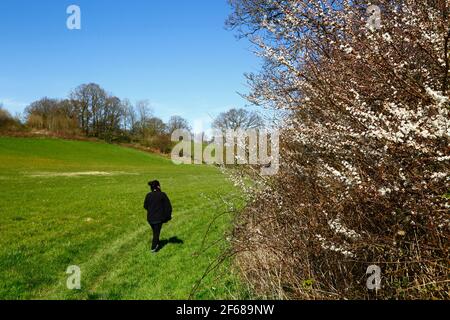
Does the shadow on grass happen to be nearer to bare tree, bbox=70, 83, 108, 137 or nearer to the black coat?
the black coat

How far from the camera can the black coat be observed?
9336mm

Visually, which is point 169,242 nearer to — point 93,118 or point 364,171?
point 364,171

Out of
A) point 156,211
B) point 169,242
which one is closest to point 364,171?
point 156,211

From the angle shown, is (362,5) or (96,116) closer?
(362,5)

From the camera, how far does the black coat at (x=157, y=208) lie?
30.6 ft

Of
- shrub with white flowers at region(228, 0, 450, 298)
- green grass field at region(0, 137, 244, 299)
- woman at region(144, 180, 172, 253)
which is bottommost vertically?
green grass field at region(0, 137, 244, 299)

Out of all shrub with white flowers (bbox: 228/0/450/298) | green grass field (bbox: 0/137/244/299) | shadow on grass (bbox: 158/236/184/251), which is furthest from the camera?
shadow on grass (bbox: 158/236/184/251)

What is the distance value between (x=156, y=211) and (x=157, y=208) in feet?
0.25

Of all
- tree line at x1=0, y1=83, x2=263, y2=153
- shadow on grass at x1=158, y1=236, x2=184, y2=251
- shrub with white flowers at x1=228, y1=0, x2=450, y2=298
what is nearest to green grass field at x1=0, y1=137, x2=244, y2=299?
shadow on grass at x1=158, y1=236, x2=184, y2=251

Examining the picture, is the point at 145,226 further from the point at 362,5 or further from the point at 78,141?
the point at 78,141

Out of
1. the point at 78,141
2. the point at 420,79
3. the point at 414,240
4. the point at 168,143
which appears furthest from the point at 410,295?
the point at 78,141

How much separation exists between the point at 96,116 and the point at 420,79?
300 feet
